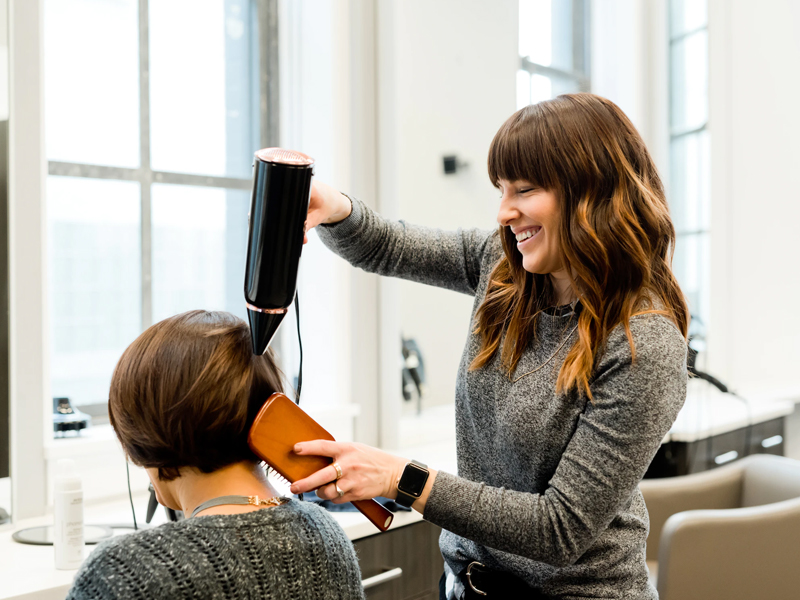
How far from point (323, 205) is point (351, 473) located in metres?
0.47

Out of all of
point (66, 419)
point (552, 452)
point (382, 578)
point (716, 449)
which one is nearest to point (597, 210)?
point (552, 452)

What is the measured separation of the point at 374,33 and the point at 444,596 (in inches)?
68.2

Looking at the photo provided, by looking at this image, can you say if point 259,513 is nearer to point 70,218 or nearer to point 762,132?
point 70,218

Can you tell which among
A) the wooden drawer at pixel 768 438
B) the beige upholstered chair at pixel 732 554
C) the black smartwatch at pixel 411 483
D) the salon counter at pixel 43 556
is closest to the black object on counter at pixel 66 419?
the salon counter at pixel 43 556

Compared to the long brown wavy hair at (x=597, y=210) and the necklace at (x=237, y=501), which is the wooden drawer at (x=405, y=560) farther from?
the long brown wavy hair at (x=597, y=210)

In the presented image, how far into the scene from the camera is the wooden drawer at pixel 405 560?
1708 millimetres

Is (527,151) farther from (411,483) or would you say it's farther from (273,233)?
(411,483)

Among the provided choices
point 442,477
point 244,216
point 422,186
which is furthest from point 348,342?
point 442,477

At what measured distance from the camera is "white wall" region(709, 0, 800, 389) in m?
3.99

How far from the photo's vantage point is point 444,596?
1276 mm

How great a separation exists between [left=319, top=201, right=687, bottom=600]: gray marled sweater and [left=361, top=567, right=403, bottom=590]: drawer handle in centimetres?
50

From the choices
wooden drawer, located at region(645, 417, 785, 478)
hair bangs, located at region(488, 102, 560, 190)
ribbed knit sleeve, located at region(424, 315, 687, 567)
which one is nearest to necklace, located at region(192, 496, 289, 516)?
ribbed knit sleeve, located at region(424, 315, 687, 567)

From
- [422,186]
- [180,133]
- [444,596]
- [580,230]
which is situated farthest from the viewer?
[422,186]

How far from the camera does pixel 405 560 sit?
1788mm
